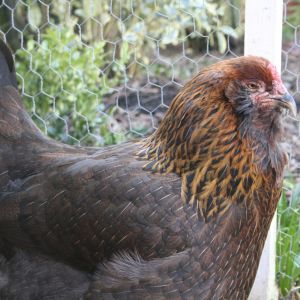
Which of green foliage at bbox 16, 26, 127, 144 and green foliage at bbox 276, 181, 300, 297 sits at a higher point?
green foliage at bbox 16, 26, 127, 144

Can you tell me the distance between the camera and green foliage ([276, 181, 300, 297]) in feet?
11.2

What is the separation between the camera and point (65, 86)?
13.7 ft

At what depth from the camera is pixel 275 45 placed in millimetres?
3051

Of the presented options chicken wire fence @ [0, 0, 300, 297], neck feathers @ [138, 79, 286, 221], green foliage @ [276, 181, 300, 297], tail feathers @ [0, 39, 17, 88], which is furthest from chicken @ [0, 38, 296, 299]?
chicken wire fence @ [0, 0, 300, 297]

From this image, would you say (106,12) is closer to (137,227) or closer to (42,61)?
(42,61)

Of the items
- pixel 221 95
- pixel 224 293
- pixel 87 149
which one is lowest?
pixel 224 293

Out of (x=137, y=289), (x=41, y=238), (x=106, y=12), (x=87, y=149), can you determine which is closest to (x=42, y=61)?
(x=106, y=12)

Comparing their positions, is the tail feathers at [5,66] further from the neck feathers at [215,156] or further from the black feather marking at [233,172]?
the black feather marking at [233,172]

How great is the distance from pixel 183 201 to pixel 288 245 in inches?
46.3

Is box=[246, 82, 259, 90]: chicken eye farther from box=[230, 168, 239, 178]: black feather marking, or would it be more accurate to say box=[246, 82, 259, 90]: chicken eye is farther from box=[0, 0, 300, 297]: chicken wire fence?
box=[0, 0, 300, 297]: chicken wire fence

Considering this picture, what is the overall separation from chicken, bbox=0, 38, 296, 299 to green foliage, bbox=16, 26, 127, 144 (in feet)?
5.00

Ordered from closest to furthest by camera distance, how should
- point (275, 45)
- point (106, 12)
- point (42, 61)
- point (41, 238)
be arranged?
point (41, 238) < point (275, 45) < point (42, 61) < point (106, 12)

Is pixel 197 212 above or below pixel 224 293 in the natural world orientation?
above

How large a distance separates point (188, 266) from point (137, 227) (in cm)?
21
